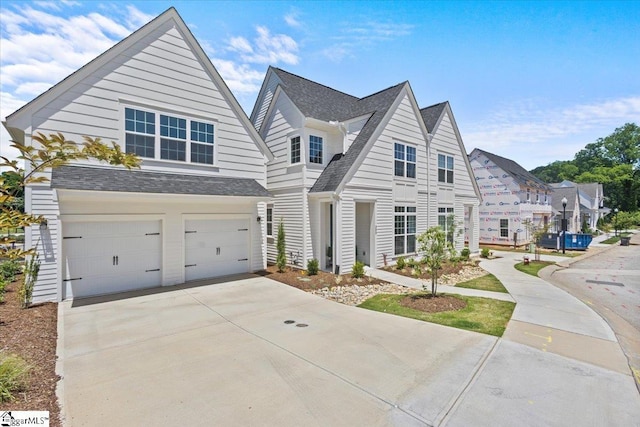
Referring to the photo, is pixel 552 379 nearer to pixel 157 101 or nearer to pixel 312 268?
pixel 312 268

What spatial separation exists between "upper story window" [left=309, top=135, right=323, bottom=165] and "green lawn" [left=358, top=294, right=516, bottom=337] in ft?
23.5

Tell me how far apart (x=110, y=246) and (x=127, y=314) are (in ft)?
9.95

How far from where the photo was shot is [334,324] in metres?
7.52

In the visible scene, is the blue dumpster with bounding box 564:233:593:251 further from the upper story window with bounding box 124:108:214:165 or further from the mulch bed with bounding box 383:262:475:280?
the upper story window with bounding box 124:108:214:165

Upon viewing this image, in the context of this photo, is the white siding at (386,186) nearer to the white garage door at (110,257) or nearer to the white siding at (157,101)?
the white siding at (157,101)

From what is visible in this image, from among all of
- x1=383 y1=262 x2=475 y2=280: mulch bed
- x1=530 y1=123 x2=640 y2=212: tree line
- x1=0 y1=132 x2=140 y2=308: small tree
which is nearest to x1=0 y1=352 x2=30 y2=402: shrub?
x1=0 y1=132 x2=140 y2=308: small tree

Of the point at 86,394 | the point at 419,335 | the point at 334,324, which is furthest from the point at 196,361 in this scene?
the point at 419,335

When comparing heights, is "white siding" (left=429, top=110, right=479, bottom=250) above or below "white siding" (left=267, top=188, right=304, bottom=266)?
above

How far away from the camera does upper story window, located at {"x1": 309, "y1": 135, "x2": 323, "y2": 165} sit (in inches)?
568

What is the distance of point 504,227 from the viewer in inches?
1100

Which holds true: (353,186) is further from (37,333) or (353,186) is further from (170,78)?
(37,333)

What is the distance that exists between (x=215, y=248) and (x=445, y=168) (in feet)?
47.5

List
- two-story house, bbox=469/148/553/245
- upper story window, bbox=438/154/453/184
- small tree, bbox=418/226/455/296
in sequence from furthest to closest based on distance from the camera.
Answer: two-story house, bbox=469/148/553/245
upper story window, bbox=438/154/453/184
small tree, bbox=418/226/455/296

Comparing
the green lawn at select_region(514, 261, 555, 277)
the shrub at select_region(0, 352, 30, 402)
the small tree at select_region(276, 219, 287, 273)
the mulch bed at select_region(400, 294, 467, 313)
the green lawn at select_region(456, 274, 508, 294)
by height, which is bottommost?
the green lawn at select_region(514, 261, 555, 277)
